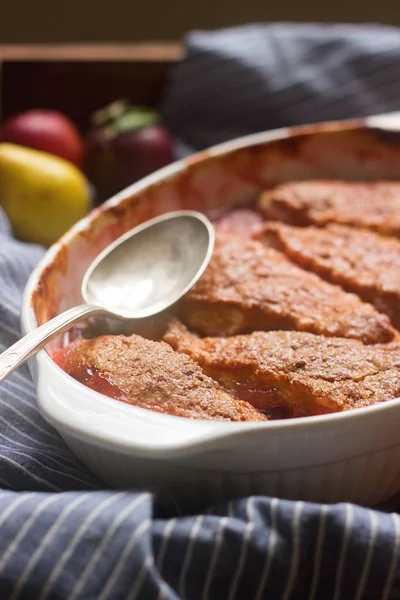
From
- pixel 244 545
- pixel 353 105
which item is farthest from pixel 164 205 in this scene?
pixel 244 545

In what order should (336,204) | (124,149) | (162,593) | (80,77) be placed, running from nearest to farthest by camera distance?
1. (162,593)
2. (336,204)
3. (124,149)
4. (80,77)

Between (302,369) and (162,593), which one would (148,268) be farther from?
(162,593)

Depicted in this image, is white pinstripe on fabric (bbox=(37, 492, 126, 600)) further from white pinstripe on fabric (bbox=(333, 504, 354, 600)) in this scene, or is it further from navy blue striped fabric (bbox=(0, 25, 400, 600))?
white pinstripe on fabric (bbox=(333, 504, 354, 600))

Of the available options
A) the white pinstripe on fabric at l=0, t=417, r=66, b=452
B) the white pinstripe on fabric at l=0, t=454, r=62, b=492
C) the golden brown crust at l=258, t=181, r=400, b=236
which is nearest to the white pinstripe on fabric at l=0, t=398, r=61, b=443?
the white pinstripe on fabric at l=0, t=417, r=66, b=452

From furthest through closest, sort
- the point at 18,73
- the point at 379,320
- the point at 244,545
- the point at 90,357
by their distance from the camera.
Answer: the point at 18,73 → the point at 379,320 → the point at 90,357 → the point at 244,545

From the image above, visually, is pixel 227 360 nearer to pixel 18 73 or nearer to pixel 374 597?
pixel 374 597

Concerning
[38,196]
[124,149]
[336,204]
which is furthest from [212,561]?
[124,149]
